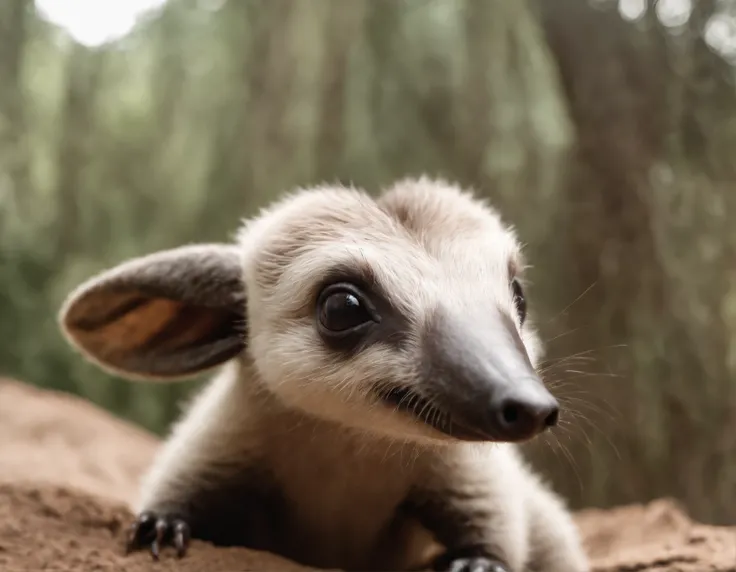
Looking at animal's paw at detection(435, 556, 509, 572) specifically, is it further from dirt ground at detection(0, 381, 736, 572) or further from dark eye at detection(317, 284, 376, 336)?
dark eye at detection(317, 284, 376, 336)

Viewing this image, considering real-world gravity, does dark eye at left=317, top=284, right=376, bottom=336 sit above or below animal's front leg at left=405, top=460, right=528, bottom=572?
above

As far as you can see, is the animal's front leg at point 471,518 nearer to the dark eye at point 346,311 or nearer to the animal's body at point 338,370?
the animal's body at point 338,370

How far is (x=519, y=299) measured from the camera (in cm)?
239

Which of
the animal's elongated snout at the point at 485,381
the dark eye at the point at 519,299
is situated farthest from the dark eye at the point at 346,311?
the dark eye at the point at 519,299

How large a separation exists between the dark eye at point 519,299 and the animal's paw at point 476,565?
2.08 ft

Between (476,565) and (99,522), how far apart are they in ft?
3.25

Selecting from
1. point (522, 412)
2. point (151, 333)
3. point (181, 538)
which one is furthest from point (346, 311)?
point (151, 333)

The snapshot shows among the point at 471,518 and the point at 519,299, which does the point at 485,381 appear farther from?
the point at 471,518

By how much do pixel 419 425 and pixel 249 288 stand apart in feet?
2.44

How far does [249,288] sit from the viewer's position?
8.27ft

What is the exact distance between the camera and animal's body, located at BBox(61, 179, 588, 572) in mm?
2092

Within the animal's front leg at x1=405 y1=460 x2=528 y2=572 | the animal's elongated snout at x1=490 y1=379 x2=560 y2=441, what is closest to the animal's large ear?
the animal's front leg at x1=405 y1=460 x2=528 y2=572

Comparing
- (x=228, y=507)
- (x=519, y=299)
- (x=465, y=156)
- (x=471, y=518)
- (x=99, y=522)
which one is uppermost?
(x=465, y=156)

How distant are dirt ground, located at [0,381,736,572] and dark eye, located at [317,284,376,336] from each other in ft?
1.98
